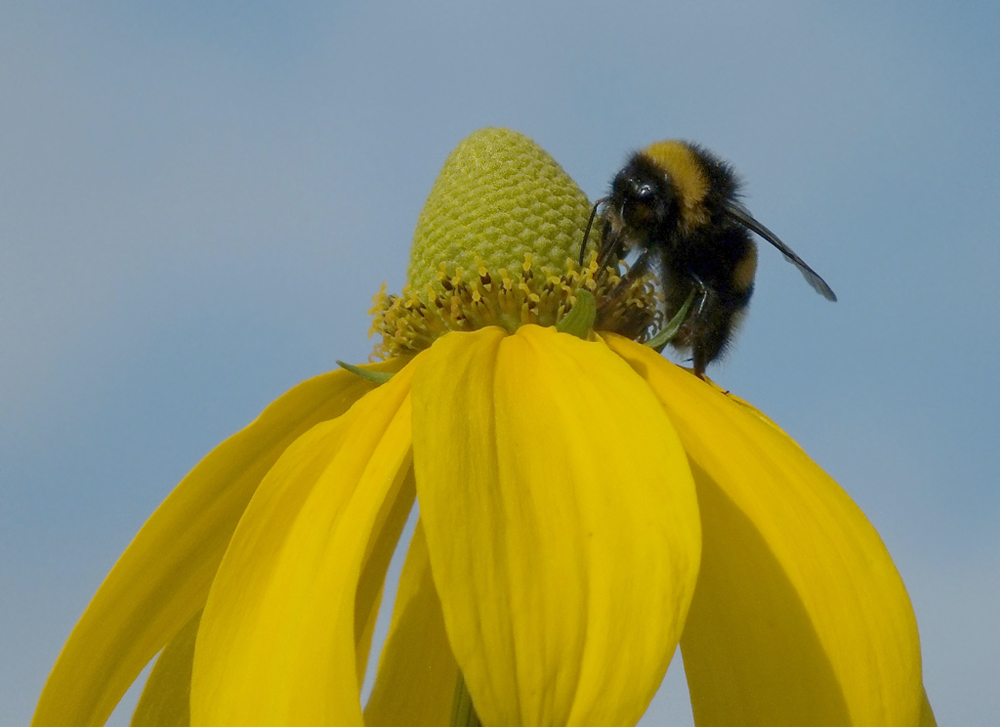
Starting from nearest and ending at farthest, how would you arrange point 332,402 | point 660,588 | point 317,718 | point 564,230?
1. point 660,588
2. point 317,718
3. point 332,402
4. point 564,230

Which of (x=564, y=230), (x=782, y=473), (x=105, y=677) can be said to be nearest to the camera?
(x=782, y=473)

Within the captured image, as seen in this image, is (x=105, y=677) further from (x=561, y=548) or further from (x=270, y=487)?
(x=561, y=548)

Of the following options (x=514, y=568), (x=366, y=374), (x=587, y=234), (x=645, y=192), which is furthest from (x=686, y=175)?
(x=514, y=568)

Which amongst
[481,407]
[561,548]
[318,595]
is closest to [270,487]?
[318,595]

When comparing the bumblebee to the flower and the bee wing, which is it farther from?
the flower

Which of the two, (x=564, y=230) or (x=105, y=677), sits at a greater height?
(x=564, y=230)

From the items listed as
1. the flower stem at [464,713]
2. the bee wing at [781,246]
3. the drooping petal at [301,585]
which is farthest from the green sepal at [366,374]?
the bee wing at [781,246]

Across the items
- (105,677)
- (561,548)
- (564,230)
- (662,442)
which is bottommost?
(105,677)

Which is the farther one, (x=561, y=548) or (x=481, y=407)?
(x=481, y=407)
